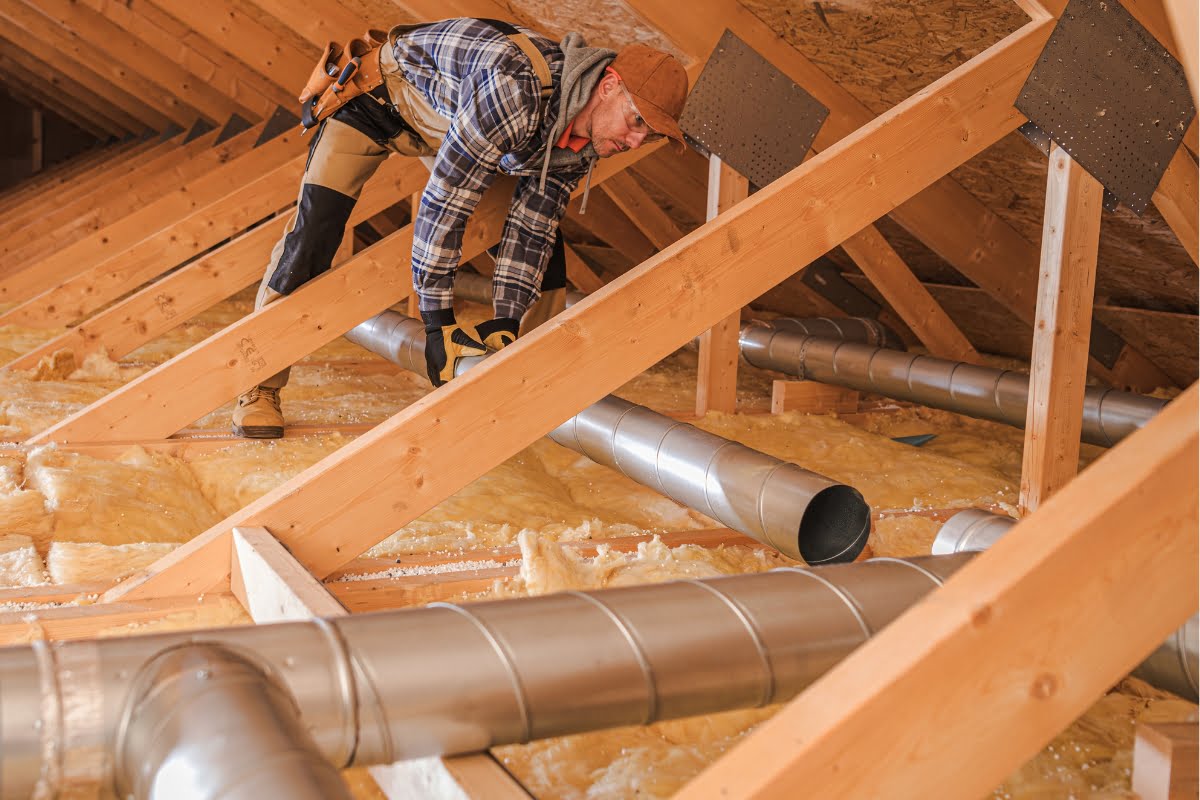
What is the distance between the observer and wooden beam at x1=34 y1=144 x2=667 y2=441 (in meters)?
2.64

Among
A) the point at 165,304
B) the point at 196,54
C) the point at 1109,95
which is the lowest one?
the point at 165,304

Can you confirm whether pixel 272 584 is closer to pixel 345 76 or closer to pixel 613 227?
pixel 345 76

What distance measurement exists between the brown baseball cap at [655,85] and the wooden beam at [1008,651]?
1.26m

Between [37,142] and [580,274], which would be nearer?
[580,274]

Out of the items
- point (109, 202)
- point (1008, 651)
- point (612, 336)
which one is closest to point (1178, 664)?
point (1008, 651)

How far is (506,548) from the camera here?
1.96 metres

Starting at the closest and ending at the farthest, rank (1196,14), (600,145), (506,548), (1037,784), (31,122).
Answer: (1196,14) → (1037,784) → (506,548) → (600,145) → (31,122)

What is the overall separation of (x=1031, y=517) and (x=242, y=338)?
228 centimetres

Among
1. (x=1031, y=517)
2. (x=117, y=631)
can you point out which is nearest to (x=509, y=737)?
(x=1031, y=517)

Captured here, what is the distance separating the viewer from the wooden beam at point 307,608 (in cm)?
107

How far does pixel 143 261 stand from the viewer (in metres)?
4.33

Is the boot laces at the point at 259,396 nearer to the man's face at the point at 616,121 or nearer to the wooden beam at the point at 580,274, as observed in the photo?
the man's face at the point at 616,121

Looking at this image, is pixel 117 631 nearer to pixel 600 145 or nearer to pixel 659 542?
pixel 659 542

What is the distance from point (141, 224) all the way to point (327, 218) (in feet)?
9.37
